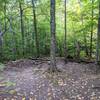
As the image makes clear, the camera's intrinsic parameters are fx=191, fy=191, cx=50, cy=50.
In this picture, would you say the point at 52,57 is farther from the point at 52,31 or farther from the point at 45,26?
the point at 45,26

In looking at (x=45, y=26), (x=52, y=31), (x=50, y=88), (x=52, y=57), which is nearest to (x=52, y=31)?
(x=52, y=31)

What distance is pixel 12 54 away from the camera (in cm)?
2370

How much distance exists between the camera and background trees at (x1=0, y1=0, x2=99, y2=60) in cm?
1978

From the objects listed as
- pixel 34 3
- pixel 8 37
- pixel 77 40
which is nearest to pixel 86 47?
pixel 77 40

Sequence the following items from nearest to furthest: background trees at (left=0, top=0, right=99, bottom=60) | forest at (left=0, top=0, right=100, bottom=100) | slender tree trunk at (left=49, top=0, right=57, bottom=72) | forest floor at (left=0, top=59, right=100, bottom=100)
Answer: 1. forest floor at (left=0, top=59, right=100, bottom=100)
2. forest at (left=0, top=0, right=100, bottom=100)
3. slender tree trunk at (left=49, top=0, right=57, bottom=72)
4. background trees at (left=0, top=0, right=99, bottom=60)

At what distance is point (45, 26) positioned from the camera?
86.8 feet

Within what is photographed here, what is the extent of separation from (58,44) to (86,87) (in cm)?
1993

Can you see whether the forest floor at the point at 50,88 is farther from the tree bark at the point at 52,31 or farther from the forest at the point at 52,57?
the tree bark at the point at 52,31

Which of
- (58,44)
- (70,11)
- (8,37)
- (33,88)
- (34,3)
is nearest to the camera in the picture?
(33,88)

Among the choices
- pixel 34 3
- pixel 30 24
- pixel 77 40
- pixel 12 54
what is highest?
pixel 34 3

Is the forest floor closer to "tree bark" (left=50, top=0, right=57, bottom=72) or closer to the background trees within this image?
"tree bark" (left=50, top=0, right=57, bottom=72)

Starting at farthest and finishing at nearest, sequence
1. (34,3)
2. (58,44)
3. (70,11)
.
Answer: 1. (58,44)
2. (70,11)
3. (34,3)

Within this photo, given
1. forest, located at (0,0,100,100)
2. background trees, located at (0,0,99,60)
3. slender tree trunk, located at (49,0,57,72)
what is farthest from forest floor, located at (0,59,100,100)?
background trees, located at (0,0,99,60)

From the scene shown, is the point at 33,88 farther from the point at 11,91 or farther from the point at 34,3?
the point at 34,3
